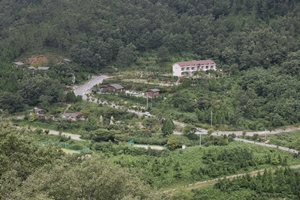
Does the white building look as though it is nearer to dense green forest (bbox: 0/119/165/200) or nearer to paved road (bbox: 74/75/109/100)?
paved road (bbox: 74/75/109/100)

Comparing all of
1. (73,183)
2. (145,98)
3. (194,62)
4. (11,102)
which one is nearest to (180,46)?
(194,62)

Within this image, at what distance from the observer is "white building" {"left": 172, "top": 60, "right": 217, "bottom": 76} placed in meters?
37.9

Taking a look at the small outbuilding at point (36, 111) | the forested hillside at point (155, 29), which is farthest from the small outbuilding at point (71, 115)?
the forested hillside at point (155, 29)

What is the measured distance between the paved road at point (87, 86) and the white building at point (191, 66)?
7109mm

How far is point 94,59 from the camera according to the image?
39.5m

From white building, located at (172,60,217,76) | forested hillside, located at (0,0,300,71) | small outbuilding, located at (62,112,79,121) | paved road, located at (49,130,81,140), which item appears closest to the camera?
paved road, located at (49,130,81,140)

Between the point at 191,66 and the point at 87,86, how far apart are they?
10.00 meters

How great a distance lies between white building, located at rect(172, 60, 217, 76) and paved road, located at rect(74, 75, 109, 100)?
7.11 meters

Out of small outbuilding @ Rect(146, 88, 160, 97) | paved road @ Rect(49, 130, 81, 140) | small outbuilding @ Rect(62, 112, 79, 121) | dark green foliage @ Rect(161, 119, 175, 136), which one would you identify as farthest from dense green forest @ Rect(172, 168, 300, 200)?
small outbuilding @ Rect(146, 88, 160, 97)

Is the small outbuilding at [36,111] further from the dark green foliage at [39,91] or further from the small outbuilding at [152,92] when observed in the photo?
the small outbuilding at [152,92]

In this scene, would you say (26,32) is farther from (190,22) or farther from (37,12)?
(190,22)

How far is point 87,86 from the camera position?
3659cm

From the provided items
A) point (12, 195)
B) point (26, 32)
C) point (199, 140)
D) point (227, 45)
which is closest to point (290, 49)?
point (227, 45)

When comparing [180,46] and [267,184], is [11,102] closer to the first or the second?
[267,184]
